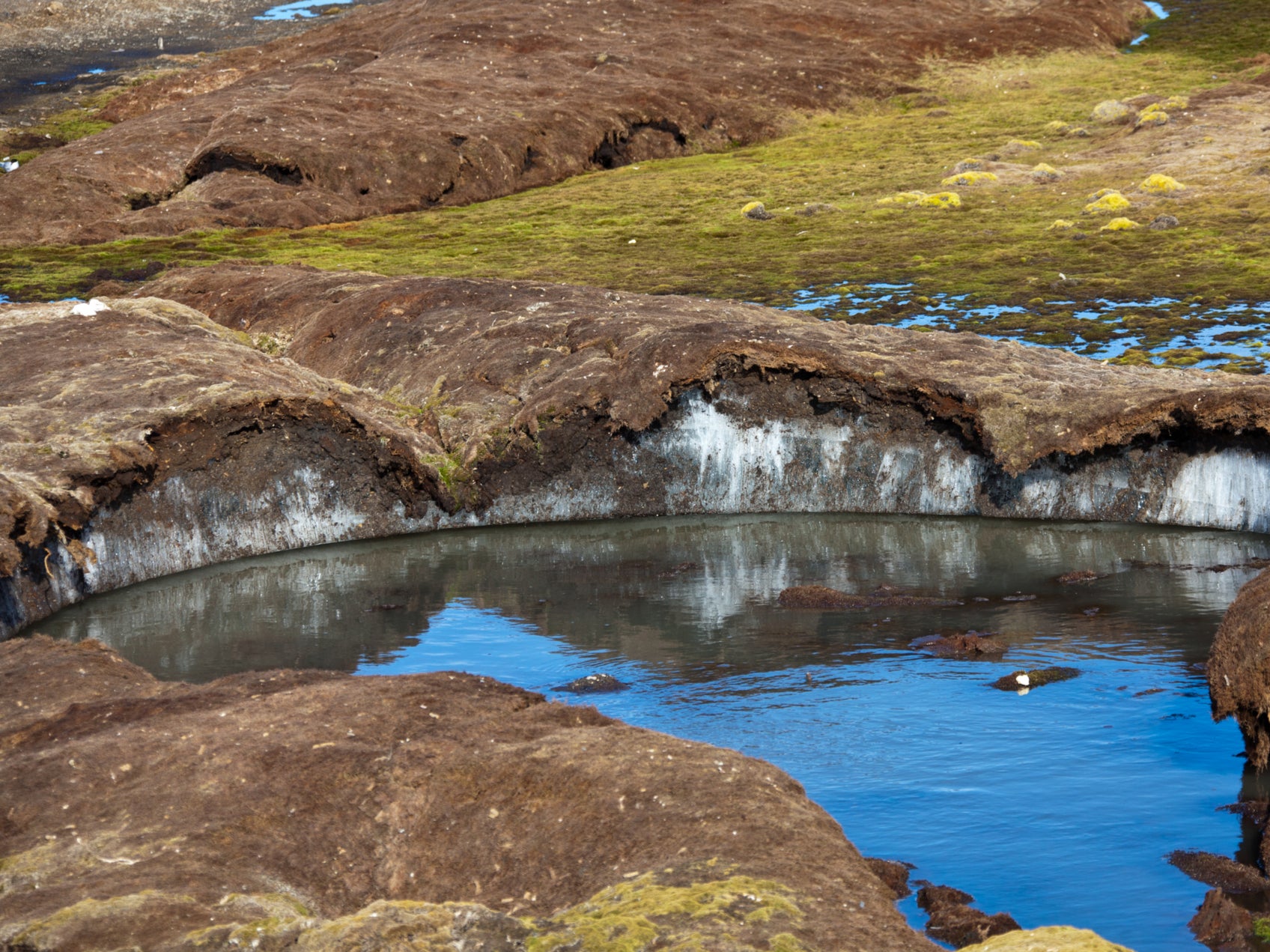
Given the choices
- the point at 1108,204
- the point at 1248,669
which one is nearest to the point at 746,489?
the point at 1248,669

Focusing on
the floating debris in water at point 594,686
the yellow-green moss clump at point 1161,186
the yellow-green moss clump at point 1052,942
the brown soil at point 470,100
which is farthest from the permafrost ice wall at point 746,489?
the brown soil at point 470,100

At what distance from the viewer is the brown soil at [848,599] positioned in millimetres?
15656

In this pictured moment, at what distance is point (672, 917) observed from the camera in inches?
263

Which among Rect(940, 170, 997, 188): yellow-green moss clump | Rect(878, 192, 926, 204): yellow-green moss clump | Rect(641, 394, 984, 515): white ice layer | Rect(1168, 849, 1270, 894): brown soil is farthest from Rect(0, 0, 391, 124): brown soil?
Rect(1168, 849, 1270, 894): brown soil

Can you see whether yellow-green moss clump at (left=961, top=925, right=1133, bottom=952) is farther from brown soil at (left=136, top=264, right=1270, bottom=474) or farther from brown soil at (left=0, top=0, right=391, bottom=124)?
brown soil at (left=0, top=0, right=391, bottom=124)

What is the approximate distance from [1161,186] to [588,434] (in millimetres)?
21088

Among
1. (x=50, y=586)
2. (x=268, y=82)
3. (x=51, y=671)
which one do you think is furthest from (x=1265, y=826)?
(x=268, y=82)

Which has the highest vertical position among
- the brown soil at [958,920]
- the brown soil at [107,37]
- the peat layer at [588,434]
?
the brown soil at [107,37]

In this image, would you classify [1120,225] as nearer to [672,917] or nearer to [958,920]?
[958,920]

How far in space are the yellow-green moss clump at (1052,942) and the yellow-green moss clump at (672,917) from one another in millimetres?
882

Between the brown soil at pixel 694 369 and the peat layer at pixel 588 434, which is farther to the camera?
the brown soil at pixel 694 369

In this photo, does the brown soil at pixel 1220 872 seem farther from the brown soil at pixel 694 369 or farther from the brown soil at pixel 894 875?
the brown soil at pixel 694 369

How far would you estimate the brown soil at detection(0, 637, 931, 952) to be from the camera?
6816mm

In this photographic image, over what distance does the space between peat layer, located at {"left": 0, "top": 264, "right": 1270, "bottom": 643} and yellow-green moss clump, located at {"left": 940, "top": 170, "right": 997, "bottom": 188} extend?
18231 millimetres
